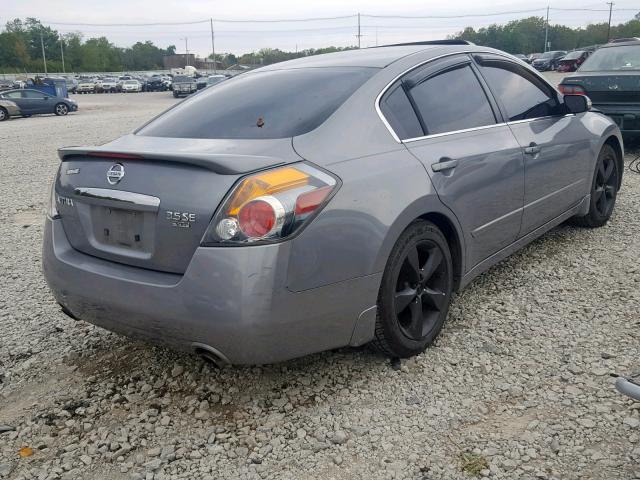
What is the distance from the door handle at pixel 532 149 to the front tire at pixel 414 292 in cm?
110

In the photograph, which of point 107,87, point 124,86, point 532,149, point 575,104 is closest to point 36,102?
point 575,104

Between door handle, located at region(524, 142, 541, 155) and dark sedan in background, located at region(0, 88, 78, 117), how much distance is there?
1077 inches

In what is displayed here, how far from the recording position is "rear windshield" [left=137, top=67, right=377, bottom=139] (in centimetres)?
296

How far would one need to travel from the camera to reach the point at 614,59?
30.3ft

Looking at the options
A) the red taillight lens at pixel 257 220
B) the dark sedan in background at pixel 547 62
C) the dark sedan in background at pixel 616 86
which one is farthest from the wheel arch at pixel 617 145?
the dark sedan in background at pixel 547 62

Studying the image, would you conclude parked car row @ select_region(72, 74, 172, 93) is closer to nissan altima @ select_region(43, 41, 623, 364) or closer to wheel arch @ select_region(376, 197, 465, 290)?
nissan altima @ select_region(43, 41, 623, 364)

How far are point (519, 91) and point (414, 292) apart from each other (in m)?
1.97

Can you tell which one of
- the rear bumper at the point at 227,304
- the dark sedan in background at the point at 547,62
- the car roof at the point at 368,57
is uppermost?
the dark sedan in background at the point at 547,62

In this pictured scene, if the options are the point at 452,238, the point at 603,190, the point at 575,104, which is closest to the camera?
the point at 452,238

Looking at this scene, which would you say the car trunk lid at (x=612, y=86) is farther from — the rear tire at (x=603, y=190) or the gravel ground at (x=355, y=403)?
the gravel ground at (x=355, y=403)

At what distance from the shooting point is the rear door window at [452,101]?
338cm

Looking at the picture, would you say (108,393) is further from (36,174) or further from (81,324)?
(36,174)

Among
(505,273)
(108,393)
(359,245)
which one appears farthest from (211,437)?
(505,273)

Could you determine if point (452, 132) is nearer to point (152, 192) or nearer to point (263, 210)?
point (263, 210)
